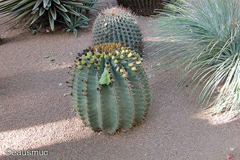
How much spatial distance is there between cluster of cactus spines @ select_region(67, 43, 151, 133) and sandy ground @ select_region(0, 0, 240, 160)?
0.23 meters

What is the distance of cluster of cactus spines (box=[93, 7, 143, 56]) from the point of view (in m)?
3.89

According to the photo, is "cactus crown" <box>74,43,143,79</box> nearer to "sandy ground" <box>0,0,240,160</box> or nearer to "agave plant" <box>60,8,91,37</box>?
"sandy ground" <box>0,0,240,160</box>

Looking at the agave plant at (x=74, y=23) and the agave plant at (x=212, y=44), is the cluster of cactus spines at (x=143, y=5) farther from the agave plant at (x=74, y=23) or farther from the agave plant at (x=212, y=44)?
the agave plant at (x=212, y=44)

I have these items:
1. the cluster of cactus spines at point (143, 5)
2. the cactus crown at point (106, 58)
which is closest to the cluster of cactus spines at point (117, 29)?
the cactus crown at point (106, 58)

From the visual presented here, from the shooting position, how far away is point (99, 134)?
266 cm

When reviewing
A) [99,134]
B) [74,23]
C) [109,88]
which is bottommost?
[99,134]

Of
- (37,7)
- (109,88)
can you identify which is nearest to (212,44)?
(109,88)

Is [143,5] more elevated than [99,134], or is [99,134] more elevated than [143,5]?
[143,5]

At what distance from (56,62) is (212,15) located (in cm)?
248

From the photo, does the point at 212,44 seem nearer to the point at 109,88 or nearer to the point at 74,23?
the point at 109,88

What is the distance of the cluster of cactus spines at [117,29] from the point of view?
153 inches

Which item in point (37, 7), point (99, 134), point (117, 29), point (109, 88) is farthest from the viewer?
point (37, 7)

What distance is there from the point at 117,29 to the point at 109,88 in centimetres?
174

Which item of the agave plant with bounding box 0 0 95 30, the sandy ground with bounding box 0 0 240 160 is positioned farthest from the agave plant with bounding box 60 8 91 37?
the sandy ground with bounding box 0 0 240 160
